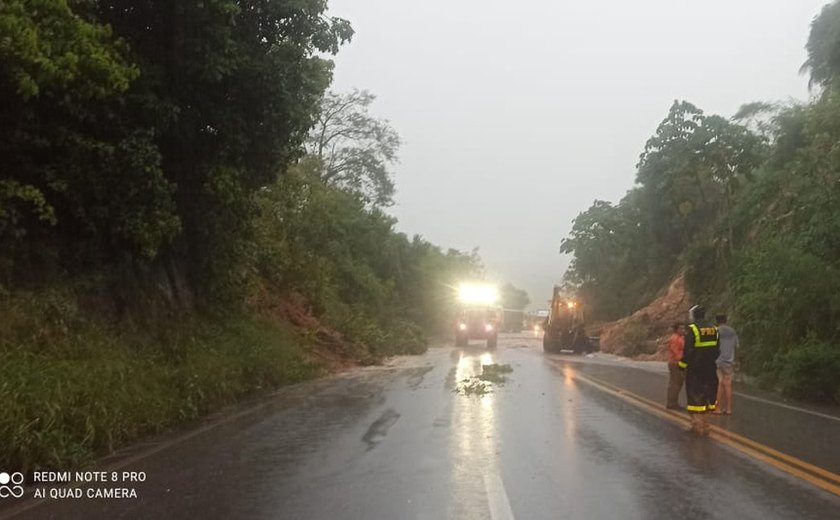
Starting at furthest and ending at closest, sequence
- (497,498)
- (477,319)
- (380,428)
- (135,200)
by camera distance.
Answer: (477,319)
(135,200)
(380,428)
(497,498)

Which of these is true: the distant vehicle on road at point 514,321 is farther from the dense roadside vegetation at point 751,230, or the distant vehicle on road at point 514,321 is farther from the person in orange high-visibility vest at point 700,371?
the person in orange high-visibility vest at point 700,371

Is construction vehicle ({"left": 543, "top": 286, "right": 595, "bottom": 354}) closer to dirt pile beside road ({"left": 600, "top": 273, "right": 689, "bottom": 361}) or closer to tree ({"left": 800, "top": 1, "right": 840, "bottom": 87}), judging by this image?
dirt pile beside road ({"left": 600, "top": 273, "right": 689, "bottom": 361})

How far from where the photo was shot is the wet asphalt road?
7762 mm

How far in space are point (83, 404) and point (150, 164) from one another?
502cm

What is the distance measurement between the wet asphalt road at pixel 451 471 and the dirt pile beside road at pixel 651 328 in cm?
Result: 2894

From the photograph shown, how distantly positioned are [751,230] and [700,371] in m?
26.5

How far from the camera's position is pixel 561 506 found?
7.84m

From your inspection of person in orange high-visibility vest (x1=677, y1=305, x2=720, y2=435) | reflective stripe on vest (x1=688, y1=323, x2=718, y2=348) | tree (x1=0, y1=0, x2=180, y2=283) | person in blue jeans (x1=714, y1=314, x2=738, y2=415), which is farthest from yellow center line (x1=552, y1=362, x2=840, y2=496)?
tree (x1=0, y1=0, x2=180, y2=283)

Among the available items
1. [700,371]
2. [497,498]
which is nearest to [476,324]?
[700,371]

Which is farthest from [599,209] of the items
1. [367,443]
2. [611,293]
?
[367,443]

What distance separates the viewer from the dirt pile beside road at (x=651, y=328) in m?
44.1

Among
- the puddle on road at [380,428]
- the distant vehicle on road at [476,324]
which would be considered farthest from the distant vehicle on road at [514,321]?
the puddle on road at [380,428]

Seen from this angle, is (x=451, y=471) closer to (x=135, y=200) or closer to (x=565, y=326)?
(x=135, y=200)

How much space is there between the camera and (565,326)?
1721 inches
